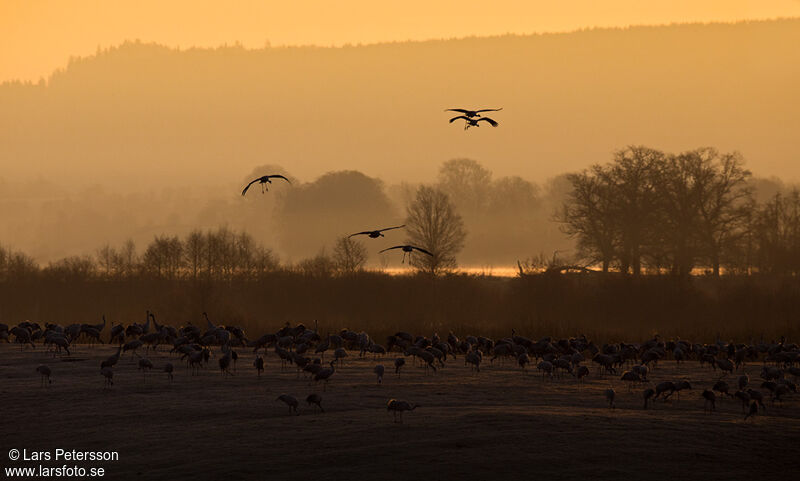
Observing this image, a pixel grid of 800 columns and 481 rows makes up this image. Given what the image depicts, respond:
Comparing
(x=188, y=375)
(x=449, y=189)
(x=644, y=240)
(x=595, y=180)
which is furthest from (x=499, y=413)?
(x=449, y=189)

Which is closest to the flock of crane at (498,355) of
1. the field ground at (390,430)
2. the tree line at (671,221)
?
the field ground at (390,430)

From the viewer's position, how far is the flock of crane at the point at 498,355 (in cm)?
2789

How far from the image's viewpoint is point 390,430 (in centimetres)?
2136

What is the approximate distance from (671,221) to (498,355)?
58.2 m

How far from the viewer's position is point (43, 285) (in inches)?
2800

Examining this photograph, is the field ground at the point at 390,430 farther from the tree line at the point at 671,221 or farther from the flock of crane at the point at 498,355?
the tree line at the point at 671,221

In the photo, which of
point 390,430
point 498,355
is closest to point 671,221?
point 498,355

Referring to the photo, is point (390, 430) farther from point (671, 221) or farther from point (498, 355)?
point (671, 221)

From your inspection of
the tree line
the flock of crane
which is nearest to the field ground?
the flock of crane

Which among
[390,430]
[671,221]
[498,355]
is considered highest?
[671,221]

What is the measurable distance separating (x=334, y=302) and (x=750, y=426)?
153 feet

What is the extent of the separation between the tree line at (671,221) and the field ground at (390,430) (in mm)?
58579

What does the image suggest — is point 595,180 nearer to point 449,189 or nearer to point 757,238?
point 757,238

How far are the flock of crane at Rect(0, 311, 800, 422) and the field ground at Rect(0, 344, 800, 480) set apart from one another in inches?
20.0
